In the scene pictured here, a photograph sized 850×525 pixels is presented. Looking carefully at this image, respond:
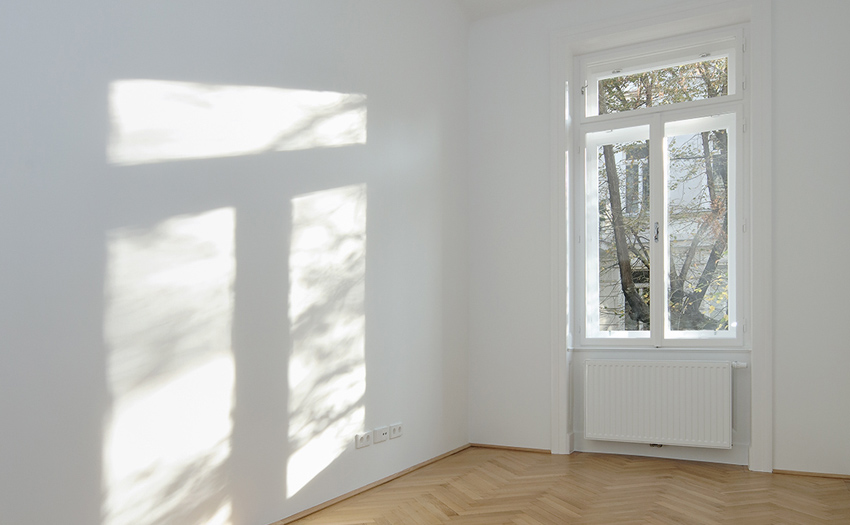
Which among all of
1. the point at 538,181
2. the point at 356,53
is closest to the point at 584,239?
the point at 538,181

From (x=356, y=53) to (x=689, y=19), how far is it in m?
2.36

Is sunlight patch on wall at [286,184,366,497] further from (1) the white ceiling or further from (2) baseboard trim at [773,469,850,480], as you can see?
(2) baseboard trim at [773,469,850,480]

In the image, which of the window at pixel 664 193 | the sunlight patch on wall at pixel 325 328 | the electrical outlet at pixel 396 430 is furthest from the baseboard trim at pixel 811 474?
the sunlight patch on wall at pixel 325 328

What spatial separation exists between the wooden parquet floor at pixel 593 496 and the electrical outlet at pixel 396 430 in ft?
0.93

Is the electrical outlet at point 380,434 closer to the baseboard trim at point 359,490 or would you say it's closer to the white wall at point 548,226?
the baseboard trim at point 359,490

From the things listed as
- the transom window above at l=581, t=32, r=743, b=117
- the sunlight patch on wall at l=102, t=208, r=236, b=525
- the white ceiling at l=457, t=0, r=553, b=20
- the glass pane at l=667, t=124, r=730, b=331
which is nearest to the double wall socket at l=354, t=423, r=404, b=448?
the sunlight patch on wall at l=102, t=208, r=236, b=525

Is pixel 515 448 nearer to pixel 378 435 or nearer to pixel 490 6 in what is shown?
pixel 378 435

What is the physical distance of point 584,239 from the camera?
4.96 meters

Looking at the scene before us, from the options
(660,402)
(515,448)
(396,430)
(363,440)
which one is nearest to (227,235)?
(363,440)

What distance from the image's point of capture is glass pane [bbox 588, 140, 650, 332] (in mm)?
4824

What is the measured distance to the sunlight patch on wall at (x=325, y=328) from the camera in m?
3.36

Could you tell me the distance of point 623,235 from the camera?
16.1 feet

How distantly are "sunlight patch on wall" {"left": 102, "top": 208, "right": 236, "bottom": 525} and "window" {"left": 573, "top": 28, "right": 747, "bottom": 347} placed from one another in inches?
116

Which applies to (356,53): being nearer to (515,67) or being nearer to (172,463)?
(515,67)
